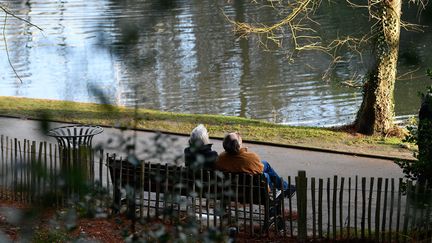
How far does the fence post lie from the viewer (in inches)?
294

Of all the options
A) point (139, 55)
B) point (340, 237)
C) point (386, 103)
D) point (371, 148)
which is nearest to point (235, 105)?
point (386, 103)

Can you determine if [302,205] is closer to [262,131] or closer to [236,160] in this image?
[236,160]

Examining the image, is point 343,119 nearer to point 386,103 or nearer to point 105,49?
point 386,103

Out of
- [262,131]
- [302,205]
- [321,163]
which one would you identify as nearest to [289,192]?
[302,205]

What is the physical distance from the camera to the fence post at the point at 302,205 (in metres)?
7.47

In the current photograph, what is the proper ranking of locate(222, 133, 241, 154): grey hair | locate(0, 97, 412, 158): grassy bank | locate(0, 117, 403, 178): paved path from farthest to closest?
locate(0, 97, 412, 158): grassy bank
locate(0, 117, 403, 178): paved path
locate(222, 133, 241, 154): grey hair

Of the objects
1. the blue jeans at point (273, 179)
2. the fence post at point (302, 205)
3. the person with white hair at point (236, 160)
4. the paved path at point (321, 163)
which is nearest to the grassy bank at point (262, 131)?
the paved path at point (321, 163)

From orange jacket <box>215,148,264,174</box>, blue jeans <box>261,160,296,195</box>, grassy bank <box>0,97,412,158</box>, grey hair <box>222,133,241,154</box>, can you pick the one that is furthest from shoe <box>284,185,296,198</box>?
grassy bank <box>0,97,412,158</box>

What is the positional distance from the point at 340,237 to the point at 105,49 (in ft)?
21.4

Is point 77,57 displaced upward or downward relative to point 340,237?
upward

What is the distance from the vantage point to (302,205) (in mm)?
7559

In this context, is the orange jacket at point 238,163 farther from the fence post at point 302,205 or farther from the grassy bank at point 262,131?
the grassy bank at point 262,131

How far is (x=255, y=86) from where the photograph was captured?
2150cm

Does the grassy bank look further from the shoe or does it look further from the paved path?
the shoe
